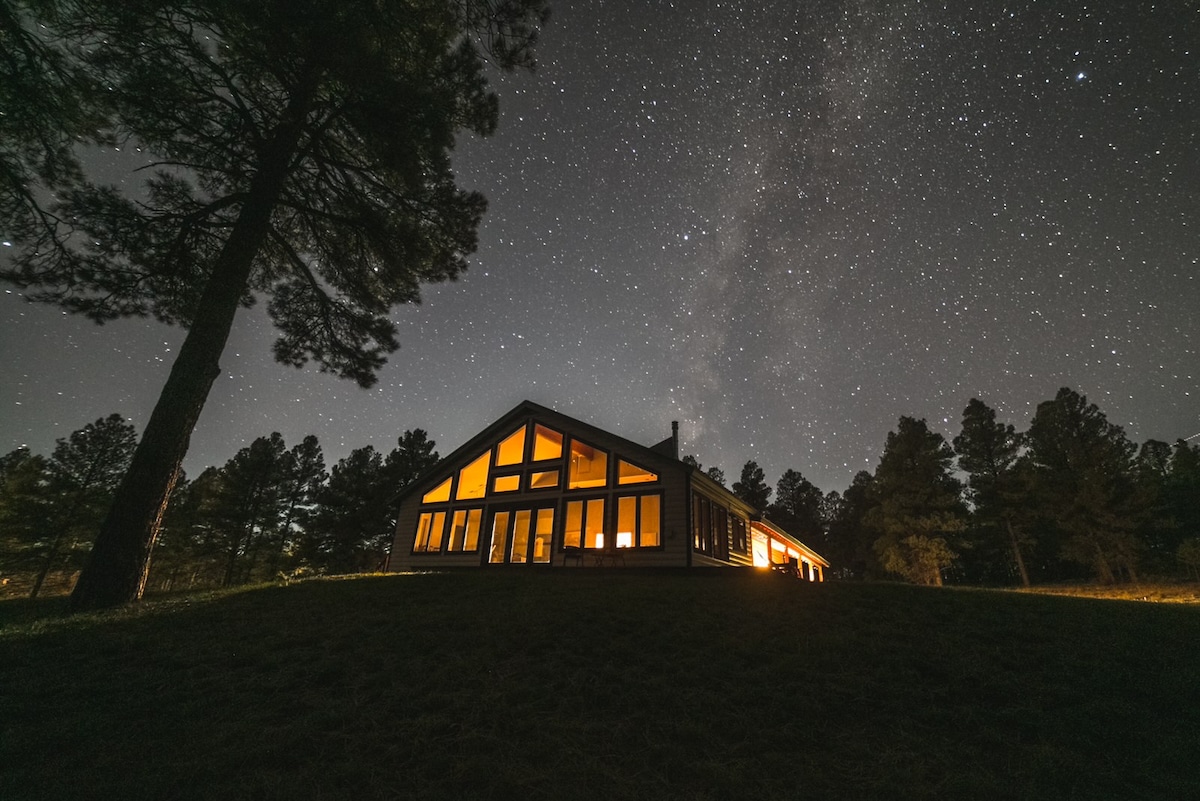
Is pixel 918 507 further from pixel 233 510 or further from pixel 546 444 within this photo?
pixel 233 510

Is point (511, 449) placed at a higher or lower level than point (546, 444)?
lower

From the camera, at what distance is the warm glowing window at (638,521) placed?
15898 millimetres

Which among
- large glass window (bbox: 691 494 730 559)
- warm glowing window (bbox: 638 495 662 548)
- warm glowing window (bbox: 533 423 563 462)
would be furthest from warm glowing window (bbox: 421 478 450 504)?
large glass window (bbox: 691 494 730 559)

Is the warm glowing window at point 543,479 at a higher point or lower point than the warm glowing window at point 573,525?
higher

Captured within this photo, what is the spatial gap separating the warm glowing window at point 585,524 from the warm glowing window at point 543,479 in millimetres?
1240

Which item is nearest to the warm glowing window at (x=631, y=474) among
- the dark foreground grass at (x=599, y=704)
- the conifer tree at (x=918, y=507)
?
the dark foreground grass at (x=599, y=704)

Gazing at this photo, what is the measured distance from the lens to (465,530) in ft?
64.0

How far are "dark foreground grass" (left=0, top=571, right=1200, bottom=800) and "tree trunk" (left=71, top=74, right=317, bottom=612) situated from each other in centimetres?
80

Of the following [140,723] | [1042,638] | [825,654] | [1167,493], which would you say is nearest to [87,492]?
[140,723]

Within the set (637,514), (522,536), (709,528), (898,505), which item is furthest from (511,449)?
(898,505)

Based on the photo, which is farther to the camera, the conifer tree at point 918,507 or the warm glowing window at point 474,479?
the conifer tree at point 918,507

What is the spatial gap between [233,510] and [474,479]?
2676cm

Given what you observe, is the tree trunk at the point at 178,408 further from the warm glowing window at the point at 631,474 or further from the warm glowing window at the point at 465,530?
the warm glowing window at the point at 631,474

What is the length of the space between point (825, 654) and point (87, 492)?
43349 mm
